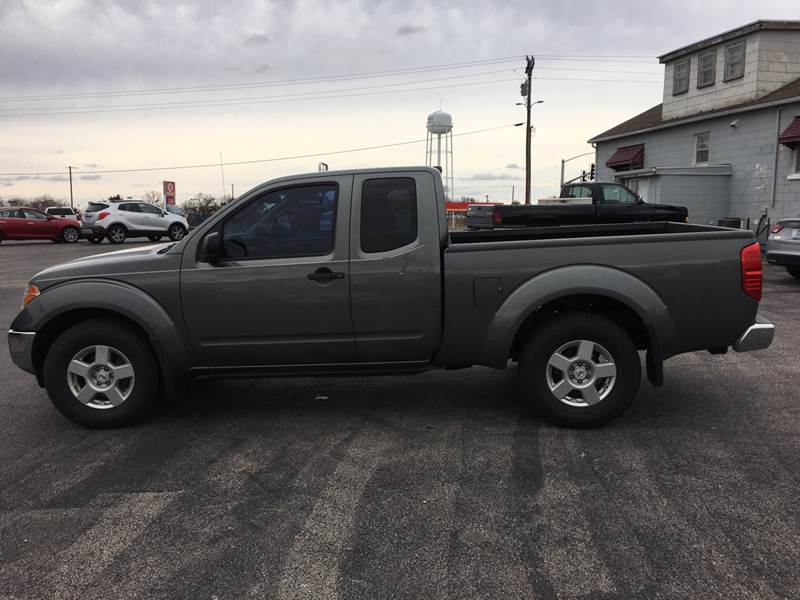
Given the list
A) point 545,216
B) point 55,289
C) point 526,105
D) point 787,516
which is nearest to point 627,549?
point 787,516

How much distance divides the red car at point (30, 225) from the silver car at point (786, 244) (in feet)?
83.4

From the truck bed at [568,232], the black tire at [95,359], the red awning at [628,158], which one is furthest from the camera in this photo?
the red awning at [628,158]

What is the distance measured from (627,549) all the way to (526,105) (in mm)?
31509

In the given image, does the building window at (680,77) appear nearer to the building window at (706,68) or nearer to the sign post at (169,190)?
the building window at (706,68)

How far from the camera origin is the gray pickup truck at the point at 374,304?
4461 mm

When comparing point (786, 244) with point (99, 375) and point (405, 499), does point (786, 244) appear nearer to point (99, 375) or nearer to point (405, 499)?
point (405, 499)

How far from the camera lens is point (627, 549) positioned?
301 centimetres

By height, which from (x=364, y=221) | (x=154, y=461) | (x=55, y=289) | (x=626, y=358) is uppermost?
(x=364, y=221)

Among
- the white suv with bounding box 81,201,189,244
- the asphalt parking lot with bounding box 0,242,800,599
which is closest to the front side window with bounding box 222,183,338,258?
the asphalt parking lot with bounding box 0,242,800,599

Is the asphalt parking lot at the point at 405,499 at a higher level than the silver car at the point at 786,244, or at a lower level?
lower

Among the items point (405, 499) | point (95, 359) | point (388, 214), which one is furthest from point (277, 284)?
point (405, 499)

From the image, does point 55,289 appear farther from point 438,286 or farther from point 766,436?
point 766,436

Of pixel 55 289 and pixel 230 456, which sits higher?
pixel 55 289

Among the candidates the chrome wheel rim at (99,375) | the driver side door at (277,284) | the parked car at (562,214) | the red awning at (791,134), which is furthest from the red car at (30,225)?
the red awning at (791,134)
